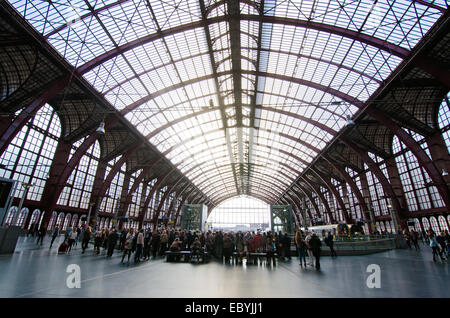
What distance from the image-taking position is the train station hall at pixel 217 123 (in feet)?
25.9

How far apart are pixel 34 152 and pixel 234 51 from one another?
25.2 m

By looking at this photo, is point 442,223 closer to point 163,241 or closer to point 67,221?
point 163,241

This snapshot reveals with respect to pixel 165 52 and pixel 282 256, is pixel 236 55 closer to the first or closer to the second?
pixel 165 52

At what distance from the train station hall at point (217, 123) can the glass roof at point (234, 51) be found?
0.14m

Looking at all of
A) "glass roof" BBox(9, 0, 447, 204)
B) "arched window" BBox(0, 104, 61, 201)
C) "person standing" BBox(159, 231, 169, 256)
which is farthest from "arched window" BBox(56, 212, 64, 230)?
"person standing" BBox(159, 231, 169, 256)

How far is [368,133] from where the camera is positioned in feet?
98.5

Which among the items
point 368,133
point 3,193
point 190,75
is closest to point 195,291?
point 3,193

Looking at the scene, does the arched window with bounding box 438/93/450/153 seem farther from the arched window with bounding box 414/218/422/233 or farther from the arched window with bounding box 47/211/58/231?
the arched window with bounding box 47/211/58/231

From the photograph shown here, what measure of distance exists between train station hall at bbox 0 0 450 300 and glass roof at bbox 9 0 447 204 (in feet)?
0.47

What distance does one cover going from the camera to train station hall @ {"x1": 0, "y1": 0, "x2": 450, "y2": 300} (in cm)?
789

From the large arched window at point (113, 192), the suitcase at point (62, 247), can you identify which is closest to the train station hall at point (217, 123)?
the suitcase at point (62, 247)

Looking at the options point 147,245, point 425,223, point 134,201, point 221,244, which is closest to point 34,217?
point 134,201

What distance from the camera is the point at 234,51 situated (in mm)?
21750
